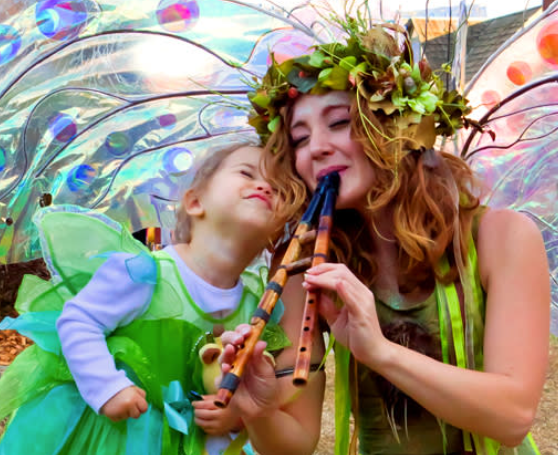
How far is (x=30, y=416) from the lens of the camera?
1912 mm

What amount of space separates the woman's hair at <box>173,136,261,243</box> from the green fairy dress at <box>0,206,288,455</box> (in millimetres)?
178

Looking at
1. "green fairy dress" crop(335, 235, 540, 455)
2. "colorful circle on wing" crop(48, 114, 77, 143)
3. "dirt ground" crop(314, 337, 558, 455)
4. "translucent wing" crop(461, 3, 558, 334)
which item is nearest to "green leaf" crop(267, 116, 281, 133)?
"green fairy dress" crop(335, 235, 540, 455)

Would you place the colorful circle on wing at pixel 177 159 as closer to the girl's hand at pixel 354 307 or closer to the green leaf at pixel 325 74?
the green leaf at pixel 325 74

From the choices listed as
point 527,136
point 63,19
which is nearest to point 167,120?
point 63,19

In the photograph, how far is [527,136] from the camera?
2469mm

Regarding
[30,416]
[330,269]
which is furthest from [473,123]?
[30,416]

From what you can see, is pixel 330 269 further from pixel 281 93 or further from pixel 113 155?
pixel 113 155

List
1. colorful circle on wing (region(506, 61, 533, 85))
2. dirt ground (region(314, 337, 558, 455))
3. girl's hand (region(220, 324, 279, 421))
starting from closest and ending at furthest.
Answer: girl's hand (region(220, 324, 279, 421)), colorful circle on wing (region(506, 61, 533, 85)), dirt ground (region(314, 337, 558, 455))

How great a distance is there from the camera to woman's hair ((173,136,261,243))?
2.25 meters

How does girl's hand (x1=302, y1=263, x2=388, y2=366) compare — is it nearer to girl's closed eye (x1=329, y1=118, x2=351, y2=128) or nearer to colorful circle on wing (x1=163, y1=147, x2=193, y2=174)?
girl's closed eye (x1=329, y1=118, x2=351, y2=128)

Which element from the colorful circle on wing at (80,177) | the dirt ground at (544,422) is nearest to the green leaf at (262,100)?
the colorful circle on wing at (80,177)

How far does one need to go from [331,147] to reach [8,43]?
4.31ft

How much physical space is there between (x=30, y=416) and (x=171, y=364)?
405 mm

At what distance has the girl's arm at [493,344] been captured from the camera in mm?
1499
